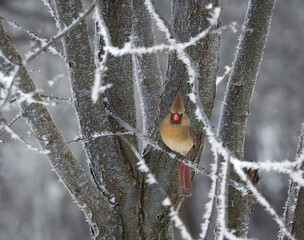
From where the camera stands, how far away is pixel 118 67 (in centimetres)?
186

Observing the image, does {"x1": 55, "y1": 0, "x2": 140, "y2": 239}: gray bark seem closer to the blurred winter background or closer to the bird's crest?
the bird's crest

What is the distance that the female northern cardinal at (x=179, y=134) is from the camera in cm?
179

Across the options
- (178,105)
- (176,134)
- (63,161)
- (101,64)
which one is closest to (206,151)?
(176,134)

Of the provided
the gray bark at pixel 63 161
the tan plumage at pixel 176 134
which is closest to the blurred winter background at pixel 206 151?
the tan plumage at pixel 176 134

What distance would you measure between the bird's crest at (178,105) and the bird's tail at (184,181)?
246 millimetres

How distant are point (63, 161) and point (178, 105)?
1.74 feet

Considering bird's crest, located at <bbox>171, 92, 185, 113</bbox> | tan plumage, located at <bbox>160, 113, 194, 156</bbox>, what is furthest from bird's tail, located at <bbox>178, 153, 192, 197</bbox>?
bird's crest, located at <bbox>171, 92, 185, 113</bbox>

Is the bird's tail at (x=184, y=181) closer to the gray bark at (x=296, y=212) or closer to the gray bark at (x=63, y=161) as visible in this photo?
the gray bark at (x=63, y=161)

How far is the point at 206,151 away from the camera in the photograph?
242 inches

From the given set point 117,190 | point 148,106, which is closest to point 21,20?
point 148,106

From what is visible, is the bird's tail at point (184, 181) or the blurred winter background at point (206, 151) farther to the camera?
the blurred winter background at point (206, 151)

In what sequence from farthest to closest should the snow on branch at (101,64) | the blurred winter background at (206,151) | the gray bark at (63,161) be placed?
the blurred winter background at (206,151)
the gray bark at (63,161)
the snow on branch at (101,64)

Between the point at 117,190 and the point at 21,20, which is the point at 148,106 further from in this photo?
the point at 21,20

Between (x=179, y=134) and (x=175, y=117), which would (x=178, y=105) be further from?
(x=179, y=134)
